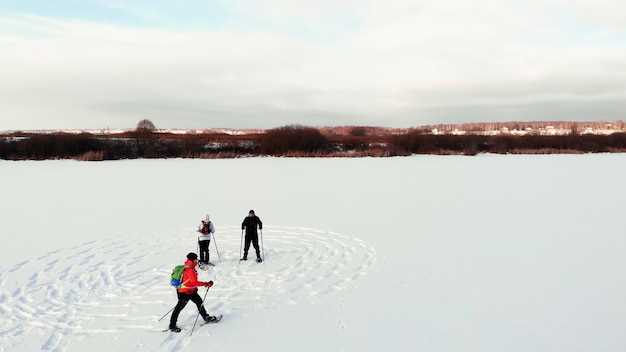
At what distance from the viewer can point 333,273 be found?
914 cm

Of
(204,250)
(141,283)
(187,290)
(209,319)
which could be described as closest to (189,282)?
(187,290)

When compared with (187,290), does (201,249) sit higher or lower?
lower

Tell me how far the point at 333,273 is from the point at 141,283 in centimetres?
378

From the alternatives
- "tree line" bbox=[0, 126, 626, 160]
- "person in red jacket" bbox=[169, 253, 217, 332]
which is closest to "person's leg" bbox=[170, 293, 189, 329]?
"person in red jacket" bbox=[169, 253, 217, 332]

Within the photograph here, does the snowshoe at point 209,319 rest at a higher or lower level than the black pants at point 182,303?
lower

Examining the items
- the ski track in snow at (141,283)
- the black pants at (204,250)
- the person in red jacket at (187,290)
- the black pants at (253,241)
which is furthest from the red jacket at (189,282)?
the black pants at (253,241)

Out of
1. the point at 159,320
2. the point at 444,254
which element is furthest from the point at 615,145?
the point at 159,320

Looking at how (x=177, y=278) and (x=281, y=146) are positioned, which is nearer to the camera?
(x=177, y=278)

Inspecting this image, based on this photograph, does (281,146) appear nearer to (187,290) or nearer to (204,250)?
(204,250)

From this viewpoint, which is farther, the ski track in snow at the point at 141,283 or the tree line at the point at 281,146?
the tree line at the point at 281,146

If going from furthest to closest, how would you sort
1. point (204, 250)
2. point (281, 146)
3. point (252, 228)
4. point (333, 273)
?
point (281, 146) → point (252, 228) → point (204, 250) → point (333, 273)

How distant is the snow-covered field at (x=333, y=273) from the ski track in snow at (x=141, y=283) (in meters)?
0.04

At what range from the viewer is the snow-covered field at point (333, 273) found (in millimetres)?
6309

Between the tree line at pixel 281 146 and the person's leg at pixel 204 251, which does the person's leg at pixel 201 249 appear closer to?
the person's leg at pixel 204 251
